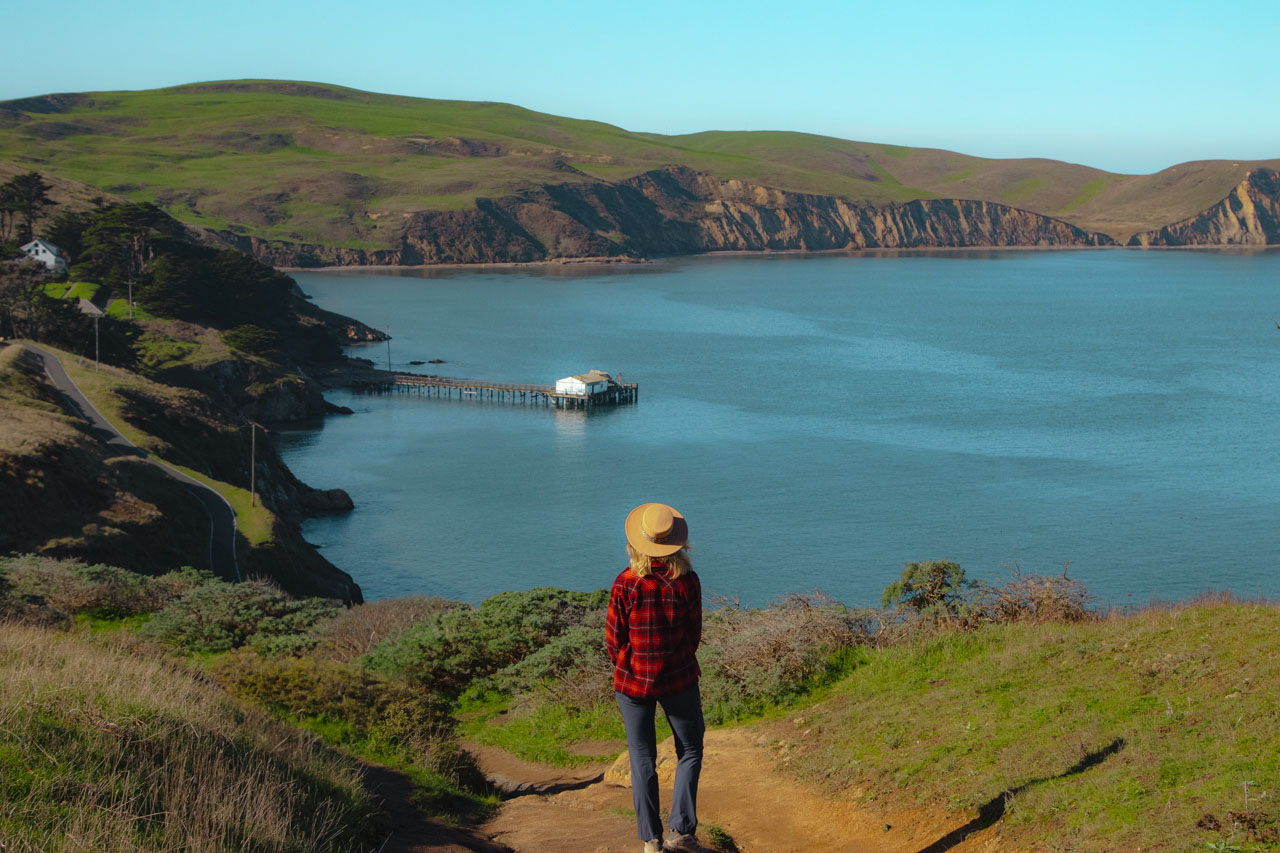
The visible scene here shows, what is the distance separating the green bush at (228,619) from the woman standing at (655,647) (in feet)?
29.1

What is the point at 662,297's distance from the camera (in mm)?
142625

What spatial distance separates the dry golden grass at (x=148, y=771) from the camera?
16.9ft

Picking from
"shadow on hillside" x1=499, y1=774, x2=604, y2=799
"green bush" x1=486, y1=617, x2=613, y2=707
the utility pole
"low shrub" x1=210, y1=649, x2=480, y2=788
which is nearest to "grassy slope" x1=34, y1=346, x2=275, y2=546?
the utility pole

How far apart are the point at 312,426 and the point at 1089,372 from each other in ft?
176

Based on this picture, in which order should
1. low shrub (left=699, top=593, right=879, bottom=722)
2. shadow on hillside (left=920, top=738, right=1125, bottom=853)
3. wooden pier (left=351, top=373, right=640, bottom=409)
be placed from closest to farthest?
1. shadow on hillside (left=920, top=738, right=1125, bottom=853)
2. low shrub (left=699, top=593, right=879, bottom=722)
3. wooden pier (left=351, top=373, right=640, bottom=409)

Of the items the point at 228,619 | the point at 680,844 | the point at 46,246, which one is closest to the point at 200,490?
the point at 228,619

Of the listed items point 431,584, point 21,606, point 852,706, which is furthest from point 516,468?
point 852,706

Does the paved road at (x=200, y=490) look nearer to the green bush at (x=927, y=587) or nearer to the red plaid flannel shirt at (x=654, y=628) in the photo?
the green bush at (x=927, y=587)

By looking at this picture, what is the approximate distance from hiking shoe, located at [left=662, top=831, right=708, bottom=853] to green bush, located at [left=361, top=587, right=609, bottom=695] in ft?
24.2

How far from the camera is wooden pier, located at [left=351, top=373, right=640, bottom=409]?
7544 centimetres

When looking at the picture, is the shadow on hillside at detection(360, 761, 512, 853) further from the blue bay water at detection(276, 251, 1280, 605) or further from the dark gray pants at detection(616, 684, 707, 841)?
the blue bay water at detection(276, 251, 1280, 605)

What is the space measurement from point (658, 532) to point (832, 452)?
5248cm

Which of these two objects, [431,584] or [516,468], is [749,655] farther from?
[516,468]

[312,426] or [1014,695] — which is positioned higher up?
[1014,695]
